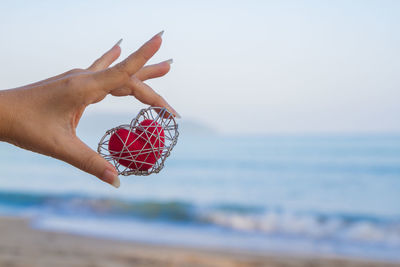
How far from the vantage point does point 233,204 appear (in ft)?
34.0

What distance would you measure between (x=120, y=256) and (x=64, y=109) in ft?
16.6

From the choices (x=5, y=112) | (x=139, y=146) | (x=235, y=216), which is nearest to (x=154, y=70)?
(x=139, y=146)

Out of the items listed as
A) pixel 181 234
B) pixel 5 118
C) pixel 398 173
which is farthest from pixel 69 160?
pixel 398 173

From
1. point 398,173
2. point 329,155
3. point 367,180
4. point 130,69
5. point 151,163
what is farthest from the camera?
point 329,155

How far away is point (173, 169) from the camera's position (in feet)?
54.7

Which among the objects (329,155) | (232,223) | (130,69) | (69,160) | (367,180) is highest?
(329,155)

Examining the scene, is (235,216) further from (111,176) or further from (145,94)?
(111,176)

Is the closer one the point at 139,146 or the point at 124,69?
the point at 124,69

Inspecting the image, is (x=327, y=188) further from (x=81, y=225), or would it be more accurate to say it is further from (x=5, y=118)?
(x=5, y=118)

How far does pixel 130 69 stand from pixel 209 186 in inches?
491

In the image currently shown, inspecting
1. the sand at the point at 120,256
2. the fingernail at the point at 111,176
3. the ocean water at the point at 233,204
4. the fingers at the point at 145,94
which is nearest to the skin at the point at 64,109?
the fingernail at the point at 111,176

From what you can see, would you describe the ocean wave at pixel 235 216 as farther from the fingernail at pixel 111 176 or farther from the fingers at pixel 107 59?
the fingernail at pixel 111 176

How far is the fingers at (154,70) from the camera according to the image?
1.78 m

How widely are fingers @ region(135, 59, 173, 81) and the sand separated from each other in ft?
14.0
